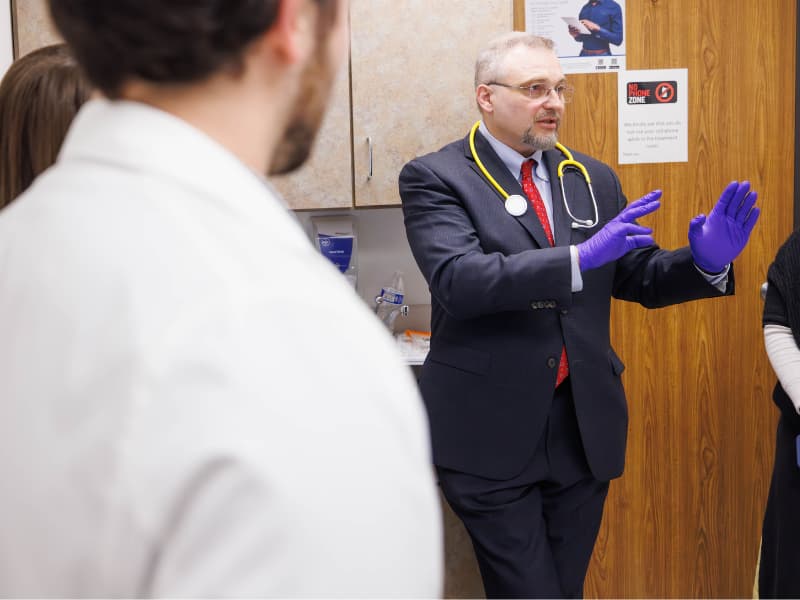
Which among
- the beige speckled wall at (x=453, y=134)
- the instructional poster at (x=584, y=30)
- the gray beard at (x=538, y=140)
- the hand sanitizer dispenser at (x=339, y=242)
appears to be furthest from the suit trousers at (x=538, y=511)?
the instructional poster at (x=584, y=30)

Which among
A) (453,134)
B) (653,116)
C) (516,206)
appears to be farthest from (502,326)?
(653,116)

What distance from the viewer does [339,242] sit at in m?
2.86

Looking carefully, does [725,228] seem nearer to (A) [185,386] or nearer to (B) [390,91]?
(B) [390,91]

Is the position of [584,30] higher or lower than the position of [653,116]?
higher

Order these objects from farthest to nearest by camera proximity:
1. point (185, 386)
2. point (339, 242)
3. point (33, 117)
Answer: point (339, 242) → point (33, 117) → point (185, 386)

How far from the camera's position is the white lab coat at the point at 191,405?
412mm

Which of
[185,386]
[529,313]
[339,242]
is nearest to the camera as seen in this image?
[185,386]

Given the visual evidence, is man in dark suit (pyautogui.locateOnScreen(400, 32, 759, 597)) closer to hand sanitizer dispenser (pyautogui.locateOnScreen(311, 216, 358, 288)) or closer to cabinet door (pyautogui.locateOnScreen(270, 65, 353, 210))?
cabinet door (pyautogui.locateOnScreen(270, 65, 353, 210))

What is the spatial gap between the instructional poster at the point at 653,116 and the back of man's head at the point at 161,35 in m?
2.36

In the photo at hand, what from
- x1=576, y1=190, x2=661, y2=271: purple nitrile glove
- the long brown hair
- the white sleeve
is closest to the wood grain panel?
the white sleeve

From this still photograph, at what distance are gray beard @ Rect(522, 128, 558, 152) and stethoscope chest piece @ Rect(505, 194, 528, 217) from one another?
16 cm

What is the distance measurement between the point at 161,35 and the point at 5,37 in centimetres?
249

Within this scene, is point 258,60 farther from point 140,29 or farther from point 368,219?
point 368,219

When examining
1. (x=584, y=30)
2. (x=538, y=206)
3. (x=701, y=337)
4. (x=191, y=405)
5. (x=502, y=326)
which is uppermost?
(x=584, y=30)
